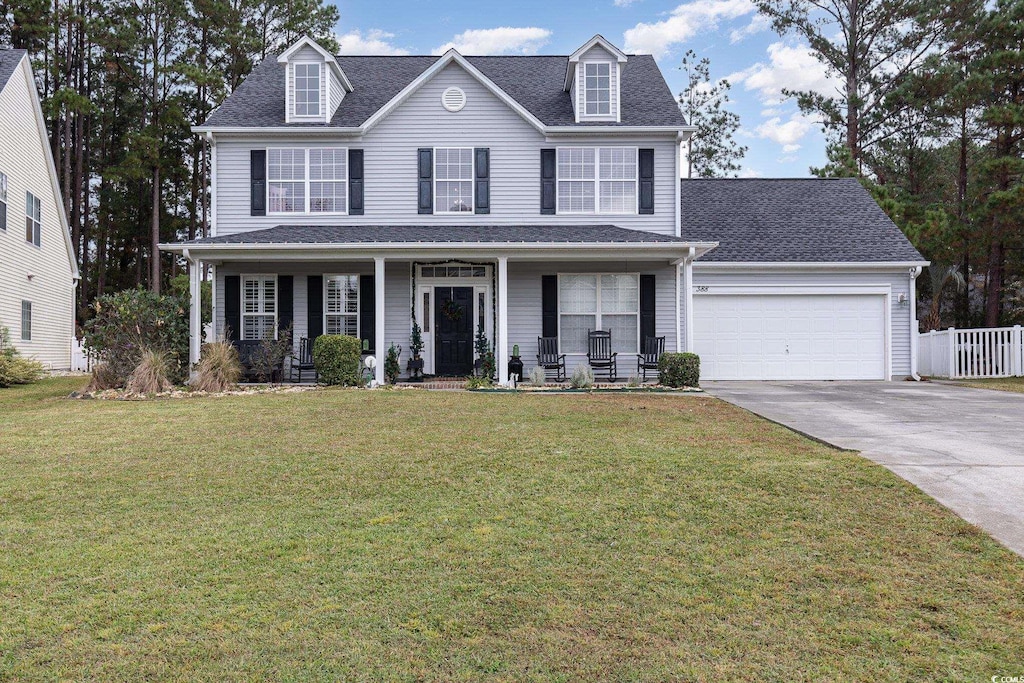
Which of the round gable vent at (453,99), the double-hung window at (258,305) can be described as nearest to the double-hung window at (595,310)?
the round gable vent at (453,99)

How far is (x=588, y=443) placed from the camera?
23.5 feet

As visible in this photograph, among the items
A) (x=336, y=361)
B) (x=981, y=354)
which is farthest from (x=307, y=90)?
(x=981, y=354)

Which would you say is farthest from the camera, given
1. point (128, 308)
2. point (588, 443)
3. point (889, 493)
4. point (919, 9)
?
point (919, 9)

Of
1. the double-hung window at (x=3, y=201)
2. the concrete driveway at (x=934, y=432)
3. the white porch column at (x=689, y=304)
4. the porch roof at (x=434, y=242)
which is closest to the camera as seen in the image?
the concrete driveway at (x=934, y=432)

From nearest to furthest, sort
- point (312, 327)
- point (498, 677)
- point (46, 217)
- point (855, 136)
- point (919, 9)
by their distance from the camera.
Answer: point (498, 677)
point (312, 327)
point (46, 217)
point (919, 9)
point (855, 136)

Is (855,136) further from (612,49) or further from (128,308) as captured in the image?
(128,308)

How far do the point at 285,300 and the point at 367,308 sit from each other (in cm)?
184

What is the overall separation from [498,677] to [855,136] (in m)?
27.7

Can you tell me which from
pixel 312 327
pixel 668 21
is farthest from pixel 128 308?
pixel 668 21

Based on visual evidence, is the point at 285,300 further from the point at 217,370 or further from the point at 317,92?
the point at 317,92

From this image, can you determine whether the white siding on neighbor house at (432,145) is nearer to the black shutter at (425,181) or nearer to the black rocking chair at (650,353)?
the black shutter at (425,181)

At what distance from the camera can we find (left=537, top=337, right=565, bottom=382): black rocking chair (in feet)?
47.8

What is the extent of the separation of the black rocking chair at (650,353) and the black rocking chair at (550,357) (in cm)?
169

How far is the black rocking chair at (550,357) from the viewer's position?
1458 centimetres
